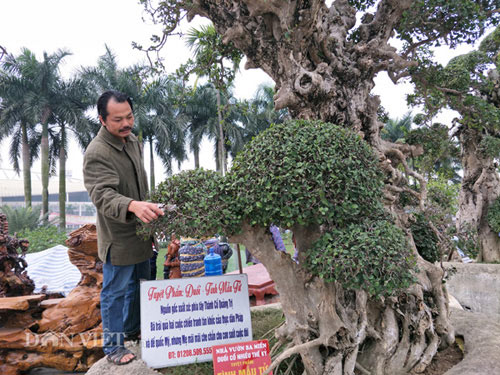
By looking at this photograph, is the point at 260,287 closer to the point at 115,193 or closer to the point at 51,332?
the point at 51,332

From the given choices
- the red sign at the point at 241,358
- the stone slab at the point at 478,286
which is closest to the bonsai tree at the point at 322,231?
A: the red sign at the point at 241,358

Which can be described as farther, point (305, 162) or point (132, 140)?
point (132, 140)

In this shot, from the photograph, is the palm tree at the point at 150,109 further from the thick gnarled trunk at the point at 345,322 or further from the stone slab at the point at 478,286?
the thick gnarled trunk at the point at 345,322

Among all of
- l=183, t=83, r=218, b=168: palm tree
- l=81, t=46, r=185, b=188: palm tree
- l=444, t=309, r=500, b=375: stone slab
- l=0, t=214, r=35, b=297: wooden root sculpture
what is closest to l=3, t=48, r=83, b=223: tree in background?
l=81, t=46, r=185, b=188: palm tree

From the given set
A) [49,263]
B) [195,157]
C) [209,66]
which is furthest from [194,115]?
[209,66]

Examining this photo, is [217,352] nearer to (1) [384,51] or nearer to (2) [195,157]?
(1) [384,51]

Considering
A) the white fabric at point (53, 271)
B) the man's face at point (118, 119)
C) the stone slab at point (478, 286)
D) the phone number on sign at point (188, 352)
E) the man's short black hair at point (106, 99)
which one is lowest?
the stone slab at point (478, 286)

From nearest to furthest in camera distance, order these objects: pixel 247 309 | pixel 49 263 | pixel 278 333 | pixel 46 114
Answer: pixel 278 333 → pixel 247 309 → pixel 49 263 → pixel 46 114

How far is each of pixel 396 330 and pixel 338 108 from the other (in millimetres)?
1959

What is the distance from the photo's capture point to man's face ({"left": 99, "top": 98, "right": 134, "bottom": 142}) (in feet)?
8.41

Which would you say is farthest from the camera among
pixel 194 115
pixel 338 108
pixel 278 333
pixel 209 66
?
pixel 194 115

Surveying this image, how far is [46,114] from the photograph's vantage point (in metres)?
20.3

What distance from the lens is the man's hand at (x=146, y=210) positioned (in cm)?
221

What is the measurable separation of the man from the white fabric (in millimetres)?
3425
